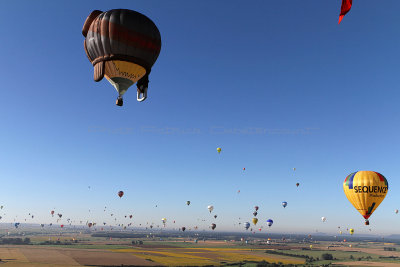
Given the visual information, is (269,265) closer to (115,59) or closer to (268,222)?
(268,222)

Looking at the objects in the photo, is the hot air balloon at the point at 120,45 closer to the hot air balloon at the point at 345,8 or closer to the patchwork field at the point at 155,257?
the hot air balloon at the point at 345,8

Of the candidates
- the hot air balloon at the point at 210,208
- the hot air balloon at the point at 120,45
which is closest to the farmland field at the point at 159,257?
the hot air balloon at the point at 210,208

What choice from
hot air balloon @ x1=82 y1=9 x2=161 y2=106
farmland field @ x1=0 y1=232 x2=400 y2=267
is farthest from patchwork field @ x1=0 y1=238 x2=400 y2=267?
hot air balloon @ x1=82 y1=9 x2=161 y2=106

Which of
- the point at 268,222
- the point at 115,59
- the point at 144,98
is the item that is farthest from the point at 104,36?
the point at 268,222

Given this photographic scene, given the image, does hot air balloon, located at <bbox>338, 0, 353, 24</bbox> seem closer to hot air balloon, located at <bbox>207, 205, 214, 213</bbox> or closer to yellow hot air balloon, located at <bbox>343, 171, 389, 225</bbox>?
yellow hot air balloon, located at <bbox>343, 171, 389, 225</bbox>

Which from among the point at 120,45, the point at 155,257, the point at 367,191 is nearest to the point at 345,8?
the point at 120,45

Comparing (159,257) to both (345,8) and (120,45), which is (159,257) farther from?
(345,8)
